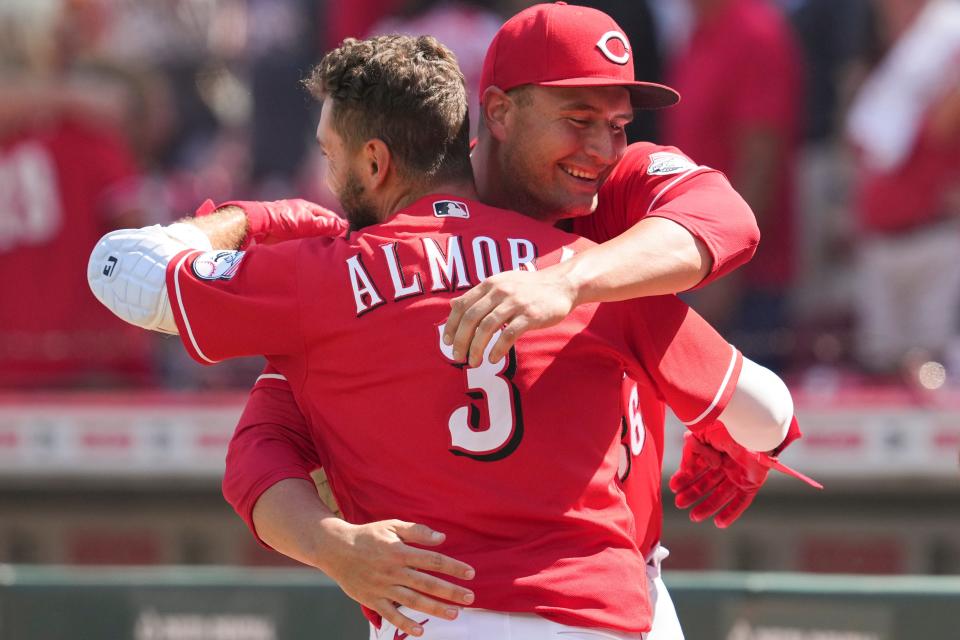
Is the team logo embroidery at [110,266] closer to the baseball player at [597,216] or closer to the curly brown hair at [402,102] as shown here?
the baseball player at [597,216]

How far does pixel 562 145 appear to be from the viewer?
2.40m

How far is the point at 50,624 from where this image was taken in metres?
4.53

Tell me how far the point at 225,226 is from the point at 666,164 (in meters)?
0.79

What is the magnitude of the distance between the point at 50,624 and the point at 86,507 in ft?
3.18

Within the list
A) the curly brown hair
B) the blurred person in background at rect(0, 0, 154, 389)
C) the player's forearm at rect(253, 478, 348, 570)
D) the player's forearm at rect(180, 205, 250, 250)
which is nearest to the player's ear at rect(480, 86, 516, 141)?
the curly brown hair

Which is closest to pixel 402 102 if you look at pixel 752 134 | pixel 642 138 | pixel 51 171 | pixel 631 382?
pixel 631 382

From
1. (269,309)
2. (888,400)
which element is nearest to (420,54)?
(269,309)

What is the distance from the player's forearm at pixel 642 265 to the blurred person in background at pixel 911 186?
297cm

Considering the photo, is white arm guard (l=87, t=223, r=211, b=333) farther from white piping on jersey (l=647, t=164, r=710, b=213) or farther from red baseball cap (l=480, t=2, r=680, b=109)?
white piping on jersey (l=647, t=164, r=710, b=213)

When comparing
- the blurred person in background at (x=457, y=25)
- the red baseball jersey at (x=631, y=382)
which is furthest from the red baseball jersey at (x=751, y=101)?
the red baseball jersey at (x=631, y=382)

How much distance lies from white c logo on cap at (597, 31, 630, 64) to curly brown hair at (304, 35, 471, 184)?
25 centimetres

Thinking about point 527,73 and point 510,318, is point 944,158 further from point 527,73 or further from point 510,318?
point 510,318

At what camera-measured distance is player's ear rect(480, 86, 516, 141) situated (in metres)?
2.47

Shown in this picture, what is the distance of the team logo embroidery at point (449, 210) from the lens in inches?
90.6
